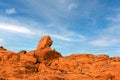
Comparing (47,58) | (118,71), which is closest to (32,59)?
(47,58)

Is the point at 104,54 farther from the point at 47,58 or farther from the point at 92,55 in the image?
the point at 47,58

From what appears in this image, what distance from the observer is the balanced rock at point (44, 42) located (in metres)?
73.8

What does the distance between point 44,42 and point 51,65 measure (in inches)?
271

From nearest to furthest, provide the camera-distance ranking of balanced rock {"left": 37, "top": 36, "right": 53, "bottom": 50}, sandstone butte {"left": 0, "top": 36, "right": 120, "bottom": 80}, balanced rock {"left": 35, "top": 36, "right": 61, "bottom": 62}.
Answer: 1. sandstone butte {"left": 0, "top": 36, "right": 120, "bottom": 80}
2. balanced rock {"left": 35, "top": 36, "right": 61, "bottom": 62}
3. balanced rock {"left": 37, "top": 36, "right": 53, "bottom": 50}

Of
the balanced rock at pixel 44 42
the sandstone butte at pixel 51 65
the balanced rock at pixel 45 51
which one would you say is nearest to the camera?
the sandstone butte at pixel 51 65

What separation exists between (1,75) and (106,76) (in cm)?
2124

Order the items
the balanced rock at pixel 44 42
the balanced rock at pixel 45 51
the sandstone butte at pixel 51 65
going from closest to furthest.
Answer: the sandstone butte at pixel 51 65
the balanced rock at pixel 45 51
the balanced rock at pixel 44 42

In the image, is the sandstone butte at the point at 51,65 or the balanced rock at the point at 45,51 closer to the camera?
the sandstone butte at the point at 51,65

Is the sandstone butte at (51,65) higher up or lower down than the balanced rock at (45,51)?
lower down

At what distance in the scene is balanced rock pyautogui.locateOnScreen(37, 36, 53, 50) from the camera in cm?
7382

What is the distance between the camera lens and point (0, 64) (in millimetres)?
67500

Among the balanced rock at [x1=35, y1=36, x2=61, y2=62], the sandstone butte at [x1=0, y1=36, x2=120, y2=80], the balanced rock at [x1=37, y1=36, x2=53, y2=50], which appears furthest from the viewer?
the balanced rock at [x1=37, y1=36, x2=53, y2=50]

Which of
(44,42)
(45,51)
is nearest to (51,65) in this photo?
(45,51)

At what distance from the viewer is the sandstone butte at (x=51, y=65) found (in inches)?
2334
